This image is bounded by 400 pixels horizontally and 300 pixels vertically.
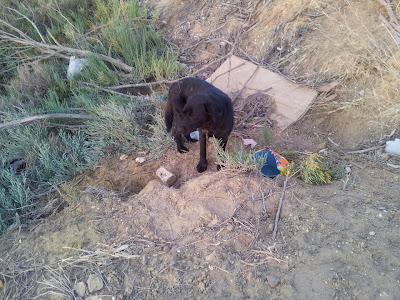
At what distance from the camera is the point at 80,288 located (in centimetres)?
286

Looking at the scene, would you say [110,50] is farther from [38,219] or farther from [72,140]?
[38,219]

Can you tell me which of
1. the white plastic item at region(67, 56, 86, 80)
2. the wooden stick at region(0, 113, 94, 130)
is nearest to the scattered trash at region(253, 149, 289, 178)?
the wooden stick at region(0, 113, 94, 130)

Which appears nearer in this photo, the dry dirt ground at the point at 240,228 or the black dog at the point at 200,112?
the dry dirt ground at the point at 240,228

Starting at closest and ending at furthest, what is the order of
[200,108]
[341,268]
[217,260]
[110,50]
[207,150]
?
[341,268], [217,260], [200,108], [207,150], [110,50]

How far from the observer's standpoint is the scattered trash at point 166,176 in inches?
149

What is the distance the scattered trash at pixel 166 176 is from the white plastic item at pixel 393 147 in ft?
5.89

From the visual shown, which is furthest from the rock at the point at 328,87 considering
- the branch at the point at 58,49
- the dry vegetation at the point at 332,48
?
the branch at the point at 58,49

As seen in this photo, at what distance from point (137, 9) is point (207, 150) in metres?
2.52

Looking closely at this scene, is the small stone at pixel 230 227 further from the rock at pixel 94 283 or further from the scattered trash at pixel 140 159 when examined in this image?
the scattered trash at pixel 140 159

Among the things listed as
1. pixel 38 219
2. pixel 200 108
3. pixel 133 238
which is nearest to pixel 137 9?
pixel 200 108

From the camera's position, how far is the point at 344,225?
2.91 meters

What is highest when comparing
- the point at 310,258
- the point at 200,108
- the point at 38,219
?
the point at 200,108

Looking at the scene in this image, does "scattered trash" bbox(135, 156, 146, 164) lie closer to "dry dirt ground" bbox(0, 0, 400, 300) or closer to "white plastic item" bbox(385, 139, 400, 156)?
"dry dirt ground" bbox(0, 0, 400, 300)

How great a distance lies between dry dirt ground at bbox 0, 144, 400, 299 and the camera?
2672mm
